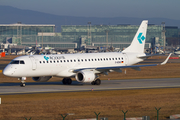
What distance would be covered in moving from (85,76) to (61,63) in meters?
4.04

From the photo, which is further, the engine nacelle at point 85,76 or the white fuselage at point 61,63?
the engine nacelle at point 85,76

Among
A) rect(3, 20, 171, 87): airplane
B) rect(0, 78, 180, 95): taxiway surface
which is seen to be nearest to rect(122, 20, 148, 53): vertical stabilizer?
Answer: rect(3, 20, 171, 87): airplane

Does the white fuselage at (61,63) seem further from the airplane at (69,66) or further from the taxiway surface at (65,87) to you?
the taxiway surface at (65,87)

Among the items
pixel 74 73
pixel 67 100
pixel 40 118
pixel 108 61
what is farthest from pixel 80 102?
pixel 108 61

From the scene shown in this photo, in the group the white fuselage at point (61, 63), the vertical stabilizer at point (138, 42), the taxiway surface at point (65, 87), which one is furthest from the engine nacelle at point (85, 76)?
the vertical stabilizer at point (138, 42)

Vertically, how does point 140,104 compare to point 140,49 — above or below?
below

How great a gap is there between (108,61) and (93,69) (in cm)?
412

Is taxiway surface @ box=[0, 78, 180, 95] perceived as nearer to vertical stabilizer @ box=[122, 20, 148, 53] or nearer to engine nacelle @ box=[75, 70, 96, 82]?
engine nacelle @ box=[75, 70, 96, 82]

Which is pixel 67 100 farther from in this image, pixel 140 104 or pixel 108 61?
pixel 108 61

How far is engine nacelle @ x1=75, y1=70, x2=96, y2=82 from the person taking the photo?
1638 inches

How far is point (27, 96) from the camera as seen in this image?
3328cm

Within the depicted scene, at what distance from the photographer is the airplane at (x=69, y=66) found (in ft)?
Result: 134

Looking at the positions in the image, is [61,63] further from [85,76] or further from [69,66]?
[85,76]

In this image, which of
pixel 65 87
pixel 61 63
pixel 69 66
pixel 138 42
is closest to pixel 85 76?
pixel 65 87
